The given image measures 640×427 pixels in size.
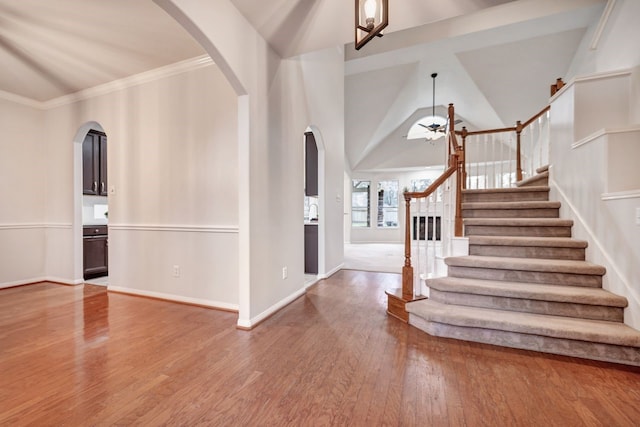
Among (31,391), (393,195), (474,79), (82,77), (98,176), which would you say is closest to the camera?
(31,391)

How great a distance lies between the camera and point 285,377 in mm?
1758

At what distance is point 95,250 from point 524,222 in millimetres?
5994

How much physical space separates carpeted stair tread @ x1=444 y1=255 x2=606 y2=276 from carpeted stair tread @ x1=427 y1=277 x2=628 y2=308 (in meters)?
0.14

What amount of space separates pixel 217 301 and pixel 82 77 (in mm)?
3296

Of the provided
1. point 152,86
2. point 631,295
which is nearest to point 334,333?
point 631,295

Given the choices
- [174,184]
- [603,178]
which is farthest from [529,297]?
[174,184]

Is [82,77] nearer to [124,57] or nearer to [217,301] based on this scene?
[124,57]

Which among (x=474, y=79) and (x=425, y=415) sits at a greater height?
(x=474, y=79)

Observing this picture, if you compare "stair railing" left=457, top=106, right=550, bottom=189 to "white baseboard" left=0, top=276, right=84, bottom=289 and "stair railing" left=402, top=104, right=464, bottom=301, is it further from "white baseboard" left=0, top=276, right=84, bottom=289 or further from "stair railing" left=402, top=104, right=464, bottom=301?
"white baseboard" left=0, top=276, right=84, bottom=289

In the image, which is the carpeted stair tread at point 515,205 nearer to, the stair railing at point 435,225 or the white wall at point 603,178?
the white wall at point 603,178

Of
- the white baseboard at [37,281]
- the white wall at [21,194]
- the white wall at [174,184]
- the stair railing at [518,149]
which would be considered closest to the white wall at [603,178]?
the stair railing at [518,149]

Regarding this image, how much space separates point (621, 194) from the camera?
214 cm

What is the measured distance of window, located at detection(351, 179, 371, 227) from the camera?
32.4 ft

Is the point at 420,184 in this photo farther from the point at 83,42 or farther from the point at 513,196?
the point at 83,42
